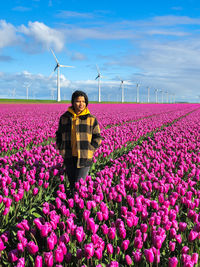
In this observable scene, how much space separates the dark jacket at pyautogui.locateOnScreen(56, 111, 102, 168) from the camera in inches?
212

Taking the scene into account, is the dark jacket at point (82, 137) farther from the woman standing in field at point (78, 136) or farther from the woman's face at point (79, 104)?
the woman's face at point (79, 104)

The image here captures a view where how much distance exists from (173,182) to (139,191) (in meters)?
0.71

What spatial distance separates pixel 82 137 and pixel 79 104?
66 centimetres

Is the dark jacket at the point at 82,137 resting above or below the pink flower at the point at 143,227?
above

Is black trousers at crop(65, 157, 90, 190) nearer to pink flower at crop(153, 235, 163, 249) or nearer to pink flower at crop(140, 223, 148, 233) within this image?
pink flower at crop(140, 223, 148, 233)

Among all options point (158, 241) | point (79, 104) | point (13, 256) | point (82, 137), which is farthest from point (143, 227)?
point (79, 104)

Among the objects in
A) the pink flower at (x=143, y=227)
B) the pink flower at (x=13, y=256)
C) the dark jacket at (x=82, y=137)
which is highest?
the dark jacket at (x=82, y=137)

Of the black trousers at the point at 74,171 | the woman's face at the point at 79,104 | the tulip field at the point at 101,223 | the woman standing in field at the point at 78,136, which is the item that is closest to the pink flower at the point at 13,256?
the tulip field at the point at 101,223

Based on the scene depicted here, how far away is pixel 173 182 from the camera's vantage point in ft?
17.8

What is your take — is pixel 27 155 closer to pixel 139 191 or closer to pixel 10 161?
pixel 10 161

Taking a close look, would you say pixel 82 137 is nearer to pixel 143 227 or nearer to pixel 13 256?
pixel 143 227

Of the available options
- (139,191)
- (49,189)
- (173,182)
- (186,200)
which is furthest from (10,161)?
(186,200)

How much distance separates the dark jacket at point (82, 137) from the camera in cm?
539

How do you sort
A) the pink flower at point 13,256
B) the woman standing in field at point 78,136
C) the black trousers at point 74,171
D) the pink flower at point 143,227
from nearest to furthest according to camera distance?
the pink flower at point 13,256 → the pink flower at point 143,227 → the woman standing in field at point 78,136 → the black trousers at point 74,171
